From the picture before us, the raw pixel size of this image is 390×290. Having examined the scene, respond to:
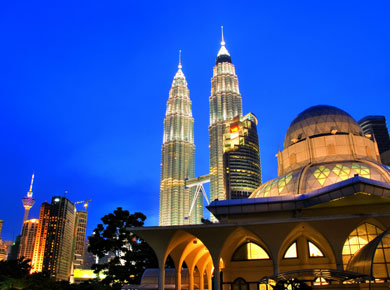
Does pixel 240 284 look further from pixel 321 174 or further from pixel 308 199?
pixel 321 174

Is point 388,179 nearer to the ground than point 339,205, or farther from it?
farther from it

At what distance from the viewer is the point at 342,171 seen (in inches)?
1262

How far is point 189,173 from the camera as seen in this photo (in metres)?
183

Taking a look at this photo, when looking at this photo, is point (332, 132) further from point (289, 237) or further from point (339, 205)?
point (289, 237)

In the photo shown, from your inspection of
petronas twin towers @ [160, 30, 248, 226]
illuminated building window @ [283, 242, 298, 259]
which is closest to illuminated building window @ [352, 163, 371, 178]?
illuminated building window @ [283, 242, 298, 259]

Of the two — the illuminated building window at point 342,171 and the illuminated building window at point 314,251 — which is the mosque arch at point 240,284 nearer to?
the illuminated building window at point 314,251

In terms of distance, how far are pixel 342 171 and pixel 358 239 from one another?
6.16 meters

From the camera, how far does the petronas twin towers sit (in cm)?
16775

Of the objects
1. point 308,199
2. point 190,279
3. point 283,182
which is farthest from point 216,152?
point 308,199

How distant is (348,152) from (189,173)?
14850 centimetres

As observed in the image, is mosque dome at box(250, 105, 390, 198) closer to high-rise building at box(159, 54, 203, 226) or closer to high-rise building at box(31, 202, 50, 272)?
high-rise building at box(159, 54, 203, 226)

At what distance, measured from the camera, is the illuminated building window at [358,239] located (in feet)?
93.9

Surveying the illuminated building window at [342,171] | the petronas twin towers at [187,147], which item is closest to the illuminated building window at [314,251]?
the illuminated building window at [342,171]

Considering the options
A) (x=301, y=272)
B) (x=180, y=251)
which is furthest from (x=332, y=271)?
(x=180, y=251)
